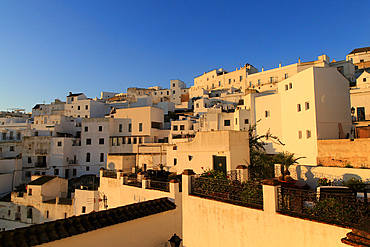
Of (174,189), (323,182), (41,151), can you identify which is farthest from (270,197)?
(41,151)

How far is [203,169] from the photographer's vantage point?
49.7ft

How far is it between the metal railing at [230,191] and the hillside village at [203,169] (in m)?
0.04

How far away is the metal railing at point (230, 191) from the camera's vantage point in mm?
6531

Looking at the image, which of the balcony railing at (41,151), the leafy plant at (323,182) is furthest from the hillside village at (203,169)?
the balcony railing at (41,151)

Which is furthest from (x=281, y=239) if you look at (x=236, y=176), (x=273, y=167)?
(x=273, y=167)

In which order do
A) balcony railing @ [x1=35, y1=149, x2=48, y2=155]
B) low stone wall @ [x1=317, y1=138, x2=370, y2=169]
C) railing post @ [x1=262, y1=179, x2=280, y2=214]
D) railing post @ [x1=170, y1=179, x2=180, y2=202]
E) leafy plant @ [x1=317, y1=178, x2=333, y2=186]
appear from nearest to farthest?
railing post @ [x1=262, y1=179, x2=280, y2=214]
railing post @ [x1=170, y1=179, x2=180, y2=202]
leafy plant @ [x1=317, y1=178, x2=333, y2=186]
low stone wall @ [x1=317, y1=138, x2=370, y2=169]
balcony railing @ [x1=35, y1=149, x2=48, y2=155]

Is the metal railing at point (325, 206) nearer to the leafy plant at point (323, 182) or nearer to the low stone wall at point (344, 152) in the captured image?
the leafy plant at point (323, 182)

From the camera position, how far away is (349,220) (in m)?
4.84

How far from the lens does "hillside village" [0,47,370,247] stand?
5.83 metres

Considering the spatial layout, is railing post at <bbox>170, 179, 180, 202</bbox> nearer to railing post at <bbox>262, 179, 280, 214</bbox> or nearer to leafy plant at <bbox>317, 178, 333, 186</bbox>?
railing post at <bbox>262, 179, 280, 214</bbox>

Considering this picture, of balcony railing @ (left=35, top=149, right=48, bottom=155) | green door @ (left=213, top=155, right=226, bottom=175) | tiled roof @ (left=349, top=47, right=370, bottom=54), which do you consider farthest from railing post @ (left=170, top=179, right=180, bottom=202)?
tiled roof @ (left=349, top=47, right=370, bottom=54)

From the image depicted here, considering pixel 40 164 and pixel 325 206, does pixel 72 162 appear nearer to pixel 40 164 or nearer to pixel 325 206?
pixel 40 164

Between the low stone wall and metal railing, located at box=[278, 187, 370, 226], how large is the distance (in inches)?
521

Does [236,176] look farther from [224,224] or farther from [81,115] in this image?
[81,115]
